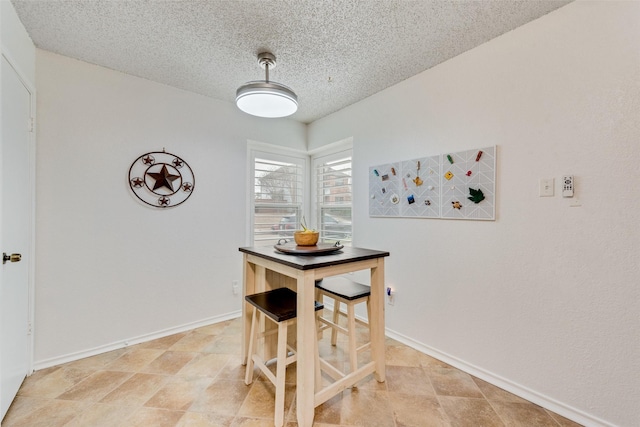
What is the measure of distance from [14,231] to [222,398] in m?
1.70

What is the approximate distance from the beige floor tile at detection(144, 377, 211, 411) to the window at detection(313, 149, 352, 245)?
2.07m

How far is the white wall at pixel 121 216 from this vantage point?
2.07 metres

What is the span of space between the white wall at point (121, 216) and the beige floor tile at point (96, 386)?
0.43 m

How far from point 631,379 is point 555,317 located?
1.25 ft

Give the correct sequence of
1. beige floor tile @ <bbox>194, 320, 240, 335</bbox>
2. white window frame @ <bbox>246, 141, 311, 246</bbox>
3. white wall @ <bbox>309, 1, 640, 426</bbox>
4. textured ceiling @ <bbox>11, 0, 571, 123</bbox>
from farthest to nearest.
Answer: white window frame @ <bbox>246, 141, 311, 246</bbox>
beige floor tile @ <bbox>194, 320, 240, 335</bbox>
textured ceiling @ <bbox>11, 0, 571, 123</bbox>
white wall @ <bbox>309, 1, 640, 426</bbox>

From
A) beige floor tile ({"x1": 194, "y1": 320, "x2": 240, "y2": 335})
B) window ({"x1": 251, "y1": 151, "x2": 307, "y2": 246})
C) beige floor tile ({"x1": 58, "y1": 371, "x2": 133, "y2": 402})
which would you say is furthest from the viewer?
window ({"x1": 251, "y1": 151, "x2": 307, "y2": 246})

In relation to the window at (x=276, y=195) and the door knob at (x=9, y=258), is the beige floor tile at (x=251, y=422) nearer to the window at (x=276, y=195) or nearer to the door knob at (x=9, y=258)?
the door knob at (x=9, y=258)

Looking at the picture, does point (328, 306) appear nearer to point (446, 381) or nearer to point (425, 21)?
point (446, 381)

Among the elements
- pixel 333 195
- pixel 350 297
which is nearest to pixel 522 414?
pixel 350 297

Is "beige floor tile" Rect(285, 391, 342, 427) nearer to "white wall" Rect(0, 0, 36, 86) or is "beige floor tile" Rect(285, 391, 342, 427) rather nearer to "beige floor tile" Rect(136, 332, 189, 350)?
"beige floor tile" Rect(136, 332, 189, 350)

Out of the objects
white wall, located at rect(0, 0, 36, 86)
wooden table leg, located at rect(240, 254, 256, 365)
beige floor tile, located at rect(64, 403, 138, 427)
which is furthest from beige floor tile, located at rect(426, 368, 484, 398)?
white wall, located at rect(0, 0, 36, 86)

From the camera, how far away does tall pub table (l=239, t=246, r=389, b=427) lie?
56.0 inches

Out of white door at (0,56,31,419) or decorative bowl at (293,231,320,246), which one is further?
decorative bowl at (293,231,320,246)

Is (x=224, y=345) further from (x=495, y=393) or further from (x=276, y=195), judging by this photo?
(x=495, y=393)
